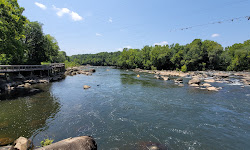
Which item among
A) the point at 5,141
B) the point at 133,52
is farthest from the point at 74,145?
the point at 133,52

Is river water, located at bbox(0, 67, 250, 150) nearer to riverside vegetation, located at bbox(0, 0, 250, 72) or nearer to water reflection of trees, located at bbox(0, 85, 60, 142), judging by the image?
water reflection of trees, located at bbox(0, 85, 60, 142)

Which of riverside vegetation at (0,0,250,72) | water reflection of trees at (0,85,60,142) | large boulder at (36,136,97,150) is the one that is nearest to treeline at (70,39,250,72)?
riverside vegetation at (0,0,250,72)

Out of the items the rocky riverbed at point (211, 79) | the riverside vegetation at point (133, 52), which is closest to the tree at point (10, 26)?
the riverside vegetation at point (133, 52)

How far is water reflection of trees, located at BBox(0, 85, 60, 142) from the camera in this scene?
1103 cm

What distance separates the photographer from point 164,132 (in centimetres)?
1137

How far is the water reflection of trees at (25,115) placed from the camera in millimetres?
11034

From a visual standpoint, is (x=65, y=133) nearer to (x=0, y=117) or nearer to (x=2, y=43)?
(x=0, y=117)

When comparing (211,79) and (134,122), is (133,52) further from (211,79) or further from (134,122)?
(134,122)

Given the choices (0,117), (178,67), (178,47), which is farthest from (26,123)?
(178,47)

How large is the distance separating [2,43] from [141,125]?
82.4 feet

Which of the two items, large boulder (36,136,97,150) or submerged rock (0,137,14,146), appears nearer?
large boulder (36,136,97,150)

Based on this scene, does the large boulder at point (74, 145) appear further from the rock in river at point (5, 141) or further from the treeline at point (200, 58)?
the treeline at point (200, 58)

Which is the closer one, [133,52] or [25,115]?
[25,115]

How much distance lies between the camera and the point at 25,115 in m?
14.1
